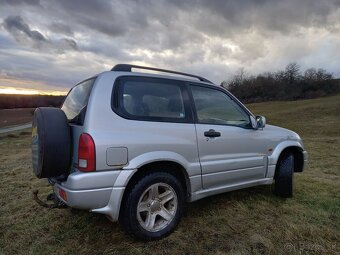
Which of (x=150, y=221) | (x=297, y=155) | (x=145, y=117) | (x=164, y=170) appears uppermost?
(x=145, y=117)

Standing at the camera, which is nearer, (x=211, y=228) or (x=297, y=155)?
(x=211, y=228)

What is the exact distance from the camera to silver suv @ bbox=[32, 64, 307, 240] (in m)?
2.80

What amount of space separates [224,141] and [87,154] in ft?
5.78

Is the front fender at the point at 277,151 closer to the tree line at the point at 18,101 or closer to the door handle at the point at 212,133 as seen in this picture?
the door handle at the point at 212,133

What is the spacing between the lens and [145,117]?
3113mm

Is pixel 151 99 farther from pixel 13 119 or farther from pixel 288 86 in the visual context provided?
pixel 288 86

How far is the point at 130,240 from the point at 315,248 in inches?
76.6

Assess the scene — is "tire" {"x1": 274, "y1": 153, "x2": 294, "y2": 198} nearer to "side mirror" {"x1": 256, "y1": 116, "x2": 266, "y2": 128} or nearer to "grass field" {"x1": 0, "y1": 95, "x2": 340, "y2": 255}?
"grass field" {"x1": 0, "y1": 95, "x2": 340, "y2": 255}

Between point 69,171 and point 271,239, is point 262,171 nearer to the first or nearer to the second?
point 271,239

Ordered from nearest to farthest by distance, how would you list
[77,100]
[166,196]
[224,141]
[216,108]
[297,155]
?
[166,196], [77,100], [224,141], [216,108], [297,155]

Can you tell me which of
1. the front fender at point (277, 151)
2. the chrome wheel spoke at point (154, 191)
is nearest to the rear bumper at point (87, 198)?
the chrome wheel spoke at point (154, 191)

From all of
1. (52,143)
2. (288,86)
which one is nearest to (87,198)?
(52,143)

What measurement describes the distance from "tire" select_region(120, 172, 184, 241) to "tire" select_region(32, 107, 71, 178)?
0.74 m

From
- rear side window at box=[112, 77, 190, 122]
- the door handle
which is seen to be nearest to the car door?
the door handle
